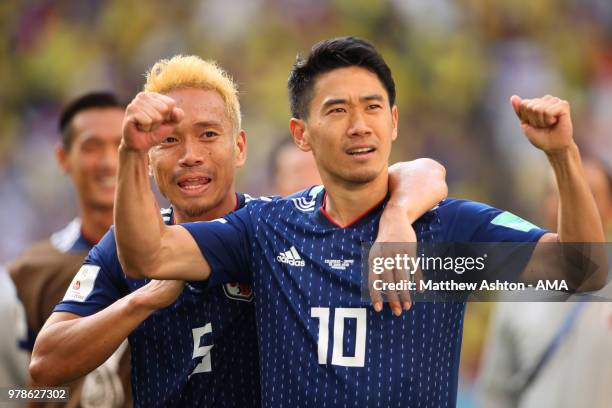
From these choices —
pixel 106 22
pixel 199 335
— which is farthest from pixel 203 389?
pixel 106 22

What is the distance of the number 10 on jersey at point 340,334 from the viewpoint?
3.33 m

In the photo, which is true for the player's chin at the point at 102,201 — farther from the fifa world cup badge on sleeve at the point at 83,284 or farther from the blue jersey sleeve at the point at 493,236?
the blue jersey sleeve at the point at 493,236

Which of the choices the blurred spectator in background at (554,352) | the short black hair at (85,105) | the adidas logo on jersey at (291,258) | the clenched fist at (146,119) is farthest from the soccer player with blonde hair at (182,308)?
the blurred spectator in background at (554,352)

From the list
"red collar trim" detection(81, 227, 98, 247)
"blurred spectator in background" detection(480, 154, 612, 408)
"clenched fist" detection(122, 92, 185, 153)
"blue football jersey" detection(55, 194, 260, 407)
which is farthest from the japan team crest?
"blurred spectator in background" detection(480, 154, 612, 408)

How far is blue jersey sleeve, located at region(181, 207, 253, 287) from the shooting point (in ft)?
11.7

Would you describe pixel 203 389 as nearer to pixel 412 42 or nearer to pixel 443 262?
pixel 443 262

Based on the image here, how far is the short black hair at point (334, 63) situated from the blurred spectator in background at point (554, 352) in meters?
2.47

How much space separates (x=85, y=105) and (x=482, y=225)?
3.45 metres

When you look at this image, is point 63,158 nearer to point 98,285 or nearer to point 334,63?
point 98,285

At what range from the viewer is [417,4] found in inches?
361

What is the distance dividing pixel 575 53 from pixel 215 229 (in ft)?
20.1

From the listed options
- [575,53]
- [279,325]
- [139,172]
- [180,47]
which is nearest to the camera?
[139,172]

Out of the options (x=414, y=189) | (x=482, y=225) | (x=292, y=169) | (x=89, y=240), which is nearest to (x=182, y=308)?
(x=414, y=189)

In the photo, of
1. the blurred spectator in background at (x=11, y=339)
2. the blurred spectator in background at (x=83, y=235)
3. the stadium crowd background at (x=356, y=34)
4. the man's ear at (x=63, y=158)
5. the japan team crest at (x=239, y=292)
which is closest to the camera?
the japan team crest at (x=239, y=292)
